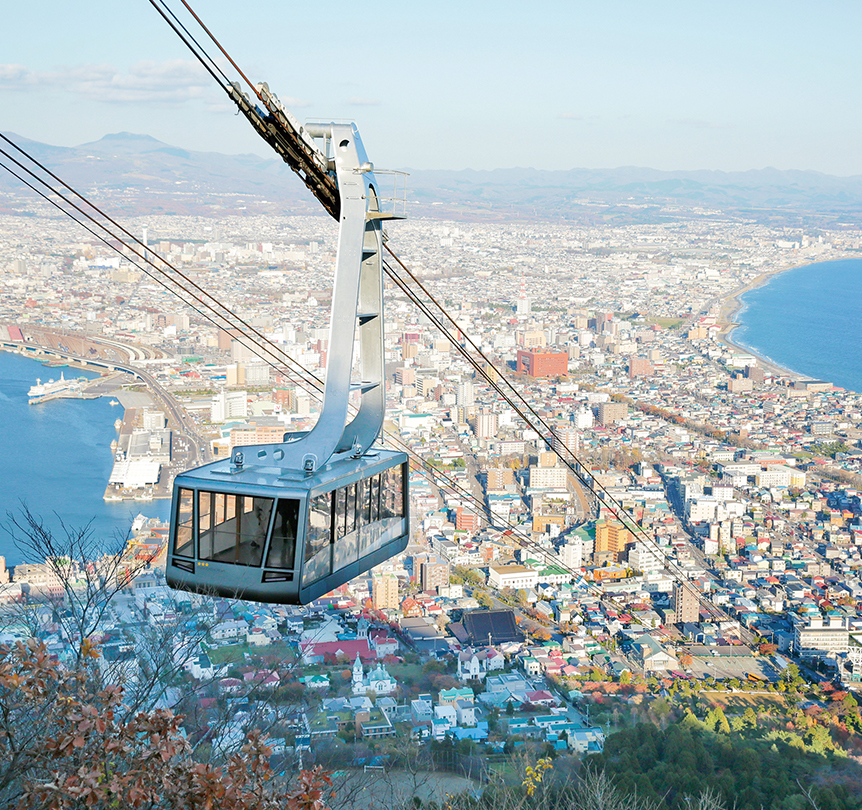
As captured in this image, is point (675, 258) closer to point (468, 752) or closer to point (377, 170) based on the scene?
point (468, 752)

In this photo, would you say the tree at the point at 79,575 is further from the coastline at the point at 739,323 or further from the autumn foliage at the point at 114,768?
the coastline at the point at 739,323

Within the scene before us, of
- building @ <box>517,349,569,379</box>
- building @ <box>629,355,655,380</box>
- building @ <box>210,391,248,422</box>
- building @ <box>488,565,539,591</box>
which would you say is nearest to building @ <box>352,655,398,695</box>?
building @ <box>488,565,539,591</box>

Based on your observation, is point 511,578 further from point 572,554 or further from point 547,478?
point 547,478

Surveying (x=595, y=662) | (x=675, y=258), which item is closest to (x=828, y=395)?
(x=595, y=662)

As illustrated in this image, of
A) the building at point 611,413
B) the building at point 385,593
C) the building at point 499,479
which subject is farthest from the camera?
the building at point 611,413

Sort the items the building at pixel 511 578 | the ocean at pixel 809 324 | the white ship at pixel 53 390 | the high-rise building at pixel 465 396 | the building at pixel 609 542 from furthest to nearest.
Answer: the ocean at pixel 809 324
the high-rise building at pixel 465 396
the white ship at pixel 53 390
the building at pixel 609 542
the building at pixel 511 578

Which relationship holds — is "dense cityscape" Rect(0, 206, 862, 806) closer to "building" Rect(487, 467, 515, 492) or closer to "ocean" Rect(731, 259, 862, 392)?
"building" Rect(487, 467, 515, 492)

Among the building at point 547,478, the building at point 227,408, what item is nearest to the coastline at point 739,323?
the building at point 547,478

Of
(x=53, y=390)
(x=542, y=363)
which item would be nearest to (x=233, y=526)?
(x=53, y=390)
